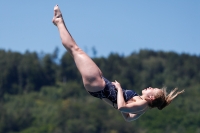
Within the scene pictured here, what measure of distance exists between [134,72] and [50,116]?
39211mm

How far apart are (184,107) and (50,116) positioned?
839 inches

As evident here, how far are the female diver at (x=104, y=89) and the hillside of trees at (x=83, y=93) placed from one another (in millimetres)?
89574

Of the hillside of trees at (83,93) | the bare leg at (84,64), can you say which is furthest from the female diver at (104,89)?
the hillside of trees at (83,93)

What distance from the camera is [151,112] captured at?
10981 cm

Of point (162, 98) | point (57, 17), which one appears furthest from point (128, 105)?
point (57, 17)

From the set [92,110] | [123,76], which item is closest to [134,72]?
[123,76]

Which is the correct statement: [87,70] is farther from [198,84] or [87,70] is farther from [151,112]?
[198,84]

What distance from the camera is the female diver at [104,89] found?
15.1 metres

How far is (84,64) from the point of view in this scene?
1506 cm

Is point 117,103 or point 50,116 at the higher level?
point 117,103

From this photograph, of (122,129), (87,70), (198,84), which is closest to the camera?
(87,70)

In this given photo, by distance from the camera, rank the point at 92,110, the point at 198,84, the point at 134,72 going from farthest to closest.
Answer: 1. the point at 134,72
2. the point at 198,84
3. the point at 92,110

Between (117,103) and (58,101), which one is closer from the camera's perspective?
(117,103)

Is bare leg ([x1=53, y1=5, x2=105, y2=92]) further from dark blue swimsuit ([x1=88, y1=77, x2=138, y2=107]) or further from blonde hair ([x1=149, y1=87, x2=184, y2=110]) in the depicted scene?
blonde hair ([x1=149, y1=87, x2=184, y2=110])
